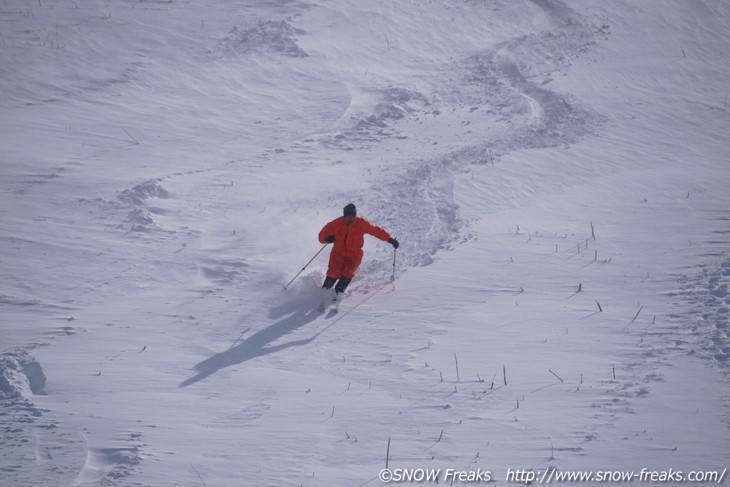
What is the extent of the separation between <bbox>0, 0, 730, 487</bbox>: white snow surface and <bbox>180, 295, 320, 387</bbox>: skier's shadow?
36 mm

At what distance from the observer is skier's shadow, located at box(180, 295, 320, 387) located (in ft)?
20.4

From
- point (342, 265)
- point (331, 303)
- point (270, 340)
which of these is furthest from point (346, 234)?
point (270, 340)

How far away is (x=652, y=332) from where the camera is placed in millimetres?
6480

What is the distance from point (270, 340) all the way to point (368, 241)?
2586 mm

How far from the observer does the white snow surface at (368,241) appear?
5.17 metres

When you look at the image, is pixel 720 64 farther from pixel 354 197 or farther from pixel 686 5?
pixel 354 197

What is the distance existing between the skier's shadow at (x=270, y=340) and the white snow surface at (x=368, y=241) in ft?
0.12

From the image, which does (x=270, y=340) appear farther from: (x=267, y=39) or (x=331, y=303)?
(x=267, y=39)

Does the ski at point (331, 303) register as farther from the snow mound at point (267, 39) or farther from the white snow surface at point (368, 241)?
the snow mound at point (267, 39)

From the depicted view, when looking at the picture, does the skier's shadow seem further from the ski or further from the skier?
the skier

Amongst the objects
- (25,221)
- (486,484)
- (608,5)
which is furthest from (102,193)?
(608,5)

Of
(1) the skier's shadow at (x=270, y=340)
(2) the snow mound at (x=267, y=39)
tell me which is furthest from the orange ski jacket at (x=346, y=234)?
(2) the snow mound at (x=267, y=39)

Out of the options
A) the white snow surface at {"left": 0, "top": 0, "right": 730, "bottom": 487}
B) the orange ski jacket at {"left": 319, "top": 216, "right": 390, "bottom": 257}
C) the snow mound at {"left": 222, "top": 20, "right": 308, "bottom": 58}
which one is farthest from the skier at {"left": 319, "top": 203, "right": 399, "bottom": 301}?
the snow mound at {"left": 222, "top": 20, "right": 308, "bottom": 58}

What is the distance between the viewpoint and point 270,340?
6750 mm
